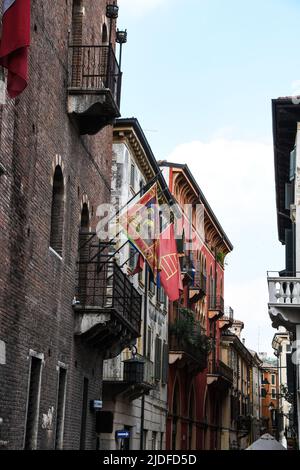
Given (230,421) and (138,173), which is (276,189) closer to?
(138,173)

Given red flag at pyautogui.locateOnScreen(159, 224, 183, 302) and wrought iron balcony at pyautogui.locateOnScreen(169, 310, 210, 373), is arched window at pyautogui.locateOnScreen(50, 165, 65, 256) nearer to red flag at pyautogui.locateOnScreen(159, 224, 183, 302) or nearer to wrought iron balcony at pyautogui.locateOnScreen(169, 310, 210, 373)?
red flag at pyautogui.locateOnScreen(159, 224, 183, 302)

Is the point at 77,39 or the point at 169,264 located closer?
the point at 77,39

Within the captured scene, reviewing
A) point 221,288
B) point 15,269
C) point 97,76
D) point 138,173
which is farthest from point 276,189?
point 221,288

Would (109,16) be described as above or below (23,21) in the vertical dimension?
above

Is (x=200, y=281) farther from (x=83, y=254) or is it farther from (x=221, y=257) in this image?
(x=83, y=254)

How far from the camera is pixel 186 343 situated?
140 ft

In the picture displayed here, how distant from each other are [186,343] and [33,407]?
27.3 m

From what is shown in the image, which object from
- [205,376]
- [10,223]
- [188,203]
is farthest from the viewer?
[205,376]

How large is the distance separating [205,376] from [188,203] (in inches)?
454

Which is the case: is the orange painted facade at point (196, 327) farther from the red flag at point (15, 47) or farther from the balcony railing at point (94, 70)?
the red flag at point (15, 47)

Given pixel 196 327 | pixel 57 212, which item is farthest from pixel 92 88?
pixel 196 327

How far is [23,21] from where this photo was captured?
13.4 metres

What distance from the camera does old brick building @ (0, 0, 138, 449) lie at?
1444 cm

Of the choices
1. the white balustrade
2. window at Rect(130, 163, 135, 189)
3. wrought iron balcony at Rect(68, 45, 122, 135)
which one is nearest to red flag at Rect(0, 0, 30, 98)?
wrought iron balcony at Rect(68, 45, 122, 135)
